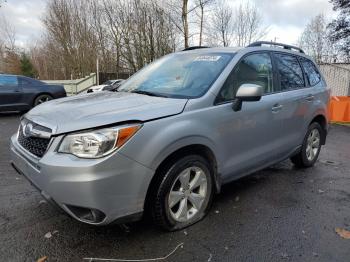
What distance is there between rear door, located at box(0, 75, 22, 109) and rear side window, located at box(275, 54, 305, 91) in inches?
360

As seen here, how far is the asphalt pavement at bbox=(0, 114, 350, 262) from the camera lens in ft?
9.14

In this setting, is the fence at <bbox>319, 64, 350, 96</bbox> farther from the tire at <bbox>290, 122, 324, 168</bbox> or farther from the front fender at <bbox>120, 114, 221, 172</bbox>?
the front fender at <bbox>120, 114, 221, 172</bbox>

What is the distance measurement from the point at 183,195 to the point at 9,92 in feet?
31.2

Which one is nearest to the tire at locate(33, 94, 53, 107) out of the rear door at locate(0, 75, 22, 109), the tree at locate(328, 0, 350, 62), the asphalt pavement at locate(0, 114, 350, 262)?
the rear door at locate(0, 75, 22, 109)

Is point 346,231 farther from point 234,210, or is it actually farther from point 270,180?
point 270,180

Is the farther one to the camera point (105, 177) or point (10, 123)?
point (10, 123)

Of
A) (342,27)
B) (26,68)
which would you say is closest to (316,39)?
(342,27)

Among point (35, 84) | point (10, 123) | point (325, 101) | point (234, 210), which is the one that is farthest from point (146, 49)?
point (234, 210)

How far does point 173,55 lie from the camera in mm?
4332

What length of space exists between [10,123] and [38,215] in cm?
707

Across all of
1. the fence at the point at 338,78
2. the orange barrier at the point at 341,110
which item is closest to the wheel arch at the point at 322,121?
the orange barrier at the point at 341,110

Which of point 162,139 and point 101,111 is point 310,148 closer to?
point 162,139

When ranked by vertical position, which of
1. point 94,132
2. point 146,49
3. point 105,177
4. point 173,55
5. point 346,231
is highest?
point 146,49

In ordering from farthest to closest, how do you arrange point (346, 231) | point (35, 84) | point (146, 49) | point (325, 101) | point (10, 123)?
point (146, 49) → point (35, 84) → point (10, 123) → point (325, 101) → point (346, 231)
